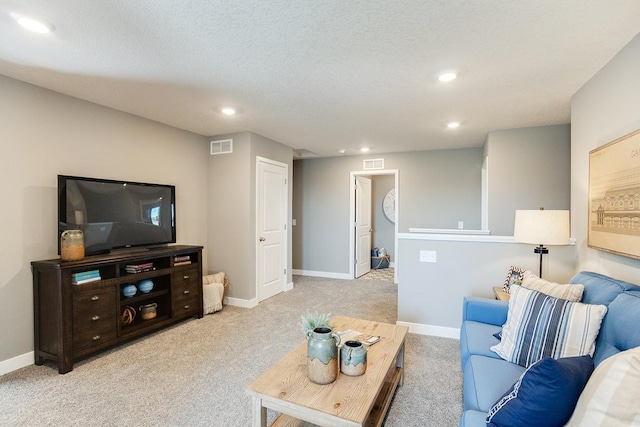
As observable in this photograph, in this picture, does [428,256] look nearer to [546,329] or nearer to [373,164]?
[546,329]

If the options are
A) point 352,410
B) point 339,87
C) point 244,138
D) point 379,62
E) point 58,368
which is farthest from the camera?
point 244,138

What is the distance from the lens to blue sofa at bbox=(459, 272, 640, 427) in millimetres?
1354

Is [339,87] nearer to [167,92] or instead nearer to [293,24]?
[293,24]

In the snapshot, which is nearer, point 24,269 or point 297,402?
A: point 297,402

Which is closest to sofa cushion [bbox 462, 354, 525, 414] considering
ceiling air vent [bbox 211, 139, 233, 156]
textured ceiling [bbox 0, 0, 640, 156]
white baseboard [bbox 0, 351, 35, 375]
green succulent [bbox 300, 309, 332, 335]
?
green succulent [bbox 300, 309, 332, 335]

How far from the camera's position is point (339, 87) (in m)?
2.80

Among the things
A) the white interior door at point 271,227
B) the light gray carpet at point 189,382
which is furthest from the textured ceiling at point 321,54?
the light gray carpet at point 189,382

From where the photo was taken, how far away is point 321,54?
7.25ft

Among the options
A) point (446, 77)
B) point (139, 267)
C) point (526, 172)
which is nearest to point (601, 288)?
point (446, 77)

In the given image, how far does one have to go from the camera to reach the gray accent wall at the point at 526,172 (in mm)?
3912

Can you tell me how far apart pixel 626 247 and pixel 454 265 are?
1.46 meters

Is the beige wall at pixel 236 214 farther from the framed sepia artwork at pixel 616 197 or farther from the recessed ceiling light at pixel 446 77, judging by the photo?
the framed sepia artwork at pixel 616 197

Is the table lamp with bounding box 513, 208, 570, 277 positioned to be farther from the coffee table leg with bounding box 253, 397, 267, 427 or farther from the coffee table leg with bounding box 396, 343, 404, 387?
the coffee table leg with bounding box 253, 397, 267, 427

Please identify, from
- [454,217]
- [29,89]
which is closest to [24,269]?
[29,89]
